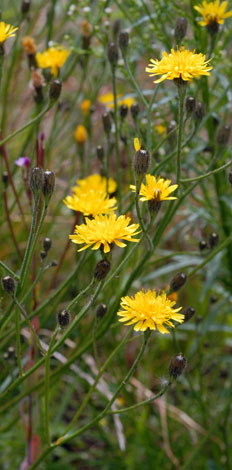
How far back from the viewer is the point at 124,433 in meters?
1.87

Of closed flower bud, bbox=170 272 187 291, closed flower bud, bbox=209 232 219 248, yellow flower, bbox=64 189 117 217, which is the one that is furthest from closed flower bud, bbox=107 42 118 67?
closed flower bud, bbox=170 272 187 291

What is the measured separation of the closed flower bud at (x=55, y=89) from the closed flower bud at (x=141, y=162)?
42 centimetres

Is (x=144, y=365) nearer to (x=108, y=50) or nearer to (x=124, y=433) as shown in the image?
(x=124, y=433)

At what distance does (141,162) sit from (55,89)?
1.43ft

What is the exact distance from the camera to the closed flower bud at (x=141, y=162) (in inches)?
41.6

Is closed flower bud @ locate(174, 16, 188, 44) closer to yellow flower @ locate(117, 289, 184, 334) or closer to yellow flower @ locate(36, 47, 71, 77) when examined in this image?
yellow flower @ locate(36, 47, 71, 77)

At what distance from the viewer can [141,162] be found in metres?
1.06

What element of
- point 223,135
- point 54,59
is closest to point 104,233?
point 223,135

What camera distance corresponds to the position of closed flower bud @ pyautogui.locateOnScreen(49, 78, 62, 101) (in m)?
1.37

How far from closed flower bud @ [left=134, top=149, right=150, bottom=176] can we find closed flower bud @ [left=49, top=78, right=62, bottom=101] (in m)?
0.42

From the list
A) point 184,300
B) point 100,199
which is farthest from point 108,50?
point 184,300

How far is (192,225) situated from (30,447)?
0.89 metres

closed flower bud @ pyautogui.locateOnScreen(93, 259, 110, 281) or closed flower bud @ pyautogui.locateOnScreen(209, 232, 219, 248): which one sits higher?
closed flower bud @ pyautogui.locateOnScreen(93, 259, 110, 281)

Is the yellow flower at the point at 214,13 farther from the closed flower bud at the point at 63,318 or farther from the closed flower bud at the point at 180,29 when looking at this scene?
the closed flower bud at the point at 63,318
